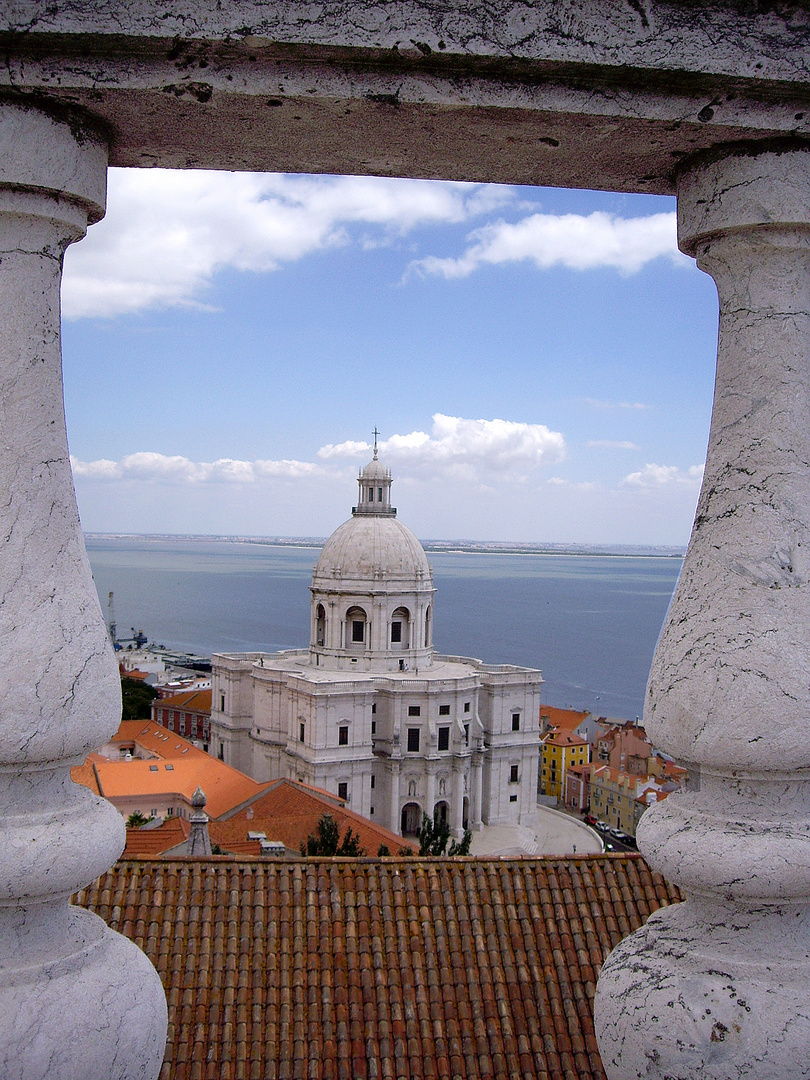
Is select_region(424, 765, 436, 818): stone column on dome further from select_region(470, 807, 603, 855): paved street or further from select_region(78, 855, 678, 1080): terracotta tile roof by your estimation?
select_region(78, 855, 678, 1080): terracotta tile roof

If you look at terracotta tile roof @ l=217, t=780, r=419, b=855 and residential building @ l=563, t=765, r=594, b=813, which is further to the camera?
residential building @ l=563, t=765, r=594, b=813

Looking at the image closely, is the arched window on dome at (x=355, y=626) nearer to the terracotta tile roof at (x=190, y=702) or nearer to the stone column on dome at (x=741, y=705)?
the terracotta tile roof at (x=190, y=702)

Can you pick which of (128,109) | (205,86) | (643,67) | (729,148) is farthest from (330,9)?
(729,148)

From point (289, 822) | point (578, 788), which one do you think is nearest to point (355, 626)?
point (578, 788)

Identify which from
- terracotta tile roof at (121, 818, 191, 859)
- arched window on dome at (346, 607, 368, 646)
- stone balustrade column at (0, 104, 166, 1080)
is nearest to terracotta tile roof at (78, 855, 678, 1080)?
stone balustrade column at (0, 104, 166, 1080)

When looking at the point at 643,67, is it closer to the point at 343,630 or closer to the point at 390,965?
the point at 390,965

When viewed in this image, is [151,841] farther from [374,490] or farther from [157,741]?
[374,490]

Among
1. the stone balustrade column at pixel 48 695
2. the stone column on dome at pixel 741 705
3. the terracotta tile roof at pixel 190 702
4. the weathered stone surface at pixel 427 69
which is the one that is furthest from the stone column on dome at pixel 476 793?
the weathered stone surface at pixel 427 69
